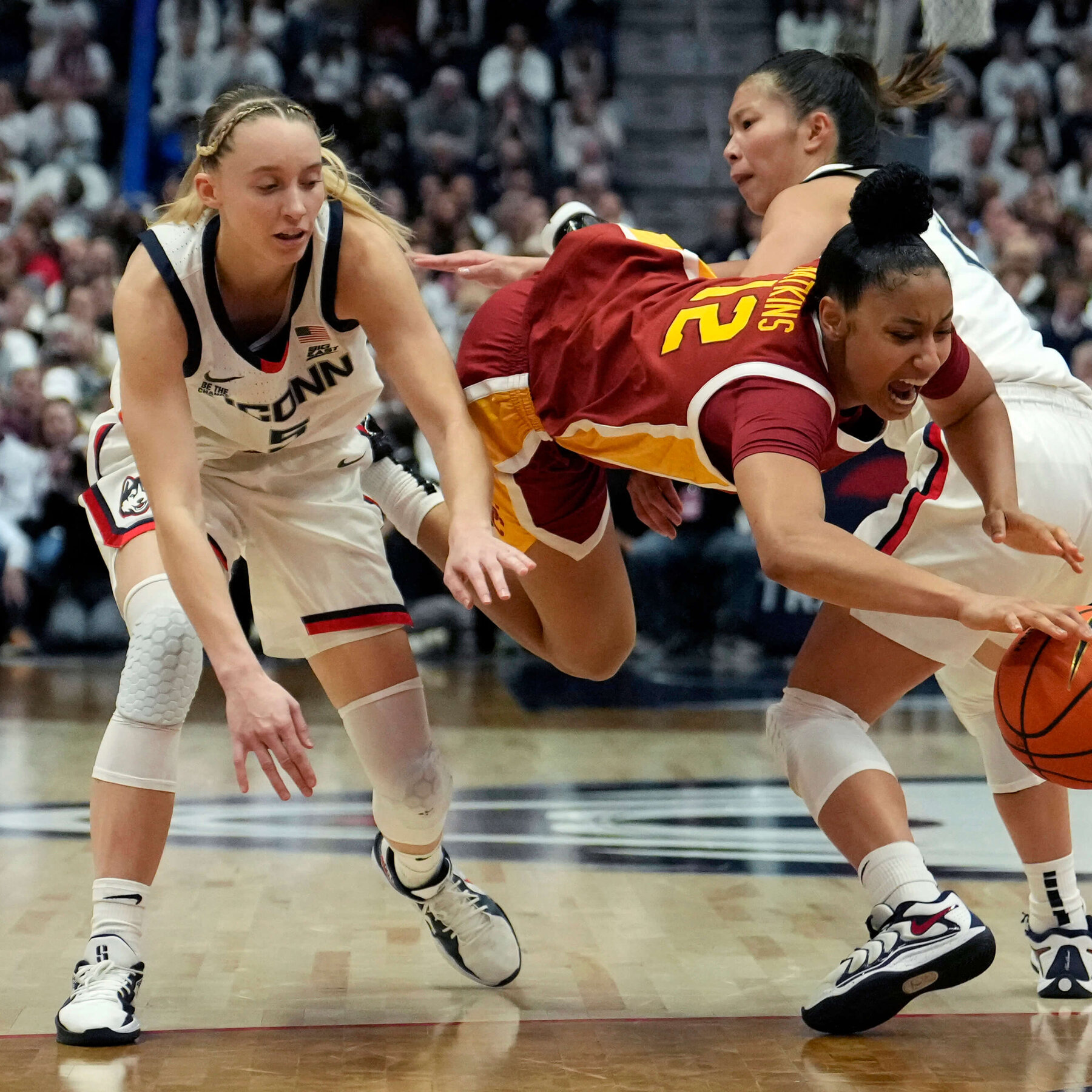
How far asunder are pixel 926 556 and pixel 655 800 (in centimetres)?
231

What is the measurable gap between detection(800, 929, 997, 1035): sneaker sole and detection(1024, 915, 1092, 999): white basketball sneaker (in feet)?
1.51

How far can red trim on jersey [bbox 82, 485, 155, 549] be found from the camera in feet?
10.2

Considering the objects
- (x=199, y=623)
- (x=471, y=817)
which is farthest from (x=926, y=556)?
(x=471, y=817)

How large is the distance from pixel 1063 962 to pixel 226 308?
6.88 feet

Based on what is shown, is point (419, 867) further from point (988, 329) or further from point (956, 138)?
point (956, 138)

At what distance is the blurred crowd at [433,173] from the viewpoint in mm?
8211

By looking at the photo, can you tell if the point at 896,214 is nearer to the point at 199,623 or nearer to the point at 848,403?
the point at 848,403

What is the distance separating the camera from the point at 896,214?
2.57 m

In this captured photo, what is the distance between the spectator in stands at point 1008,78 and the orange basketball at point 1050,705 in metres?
10.5

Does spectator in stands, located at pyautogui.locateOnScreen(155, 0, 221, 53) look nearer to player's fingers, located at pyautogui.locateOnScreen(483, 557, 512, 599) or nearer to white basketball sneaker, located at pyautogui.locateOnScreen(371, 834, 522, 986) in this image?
white basketball sneaker, located at pyautogui.locateOnScreen(371, 834, 522, 986)

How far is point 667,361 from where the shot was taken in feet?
8.92

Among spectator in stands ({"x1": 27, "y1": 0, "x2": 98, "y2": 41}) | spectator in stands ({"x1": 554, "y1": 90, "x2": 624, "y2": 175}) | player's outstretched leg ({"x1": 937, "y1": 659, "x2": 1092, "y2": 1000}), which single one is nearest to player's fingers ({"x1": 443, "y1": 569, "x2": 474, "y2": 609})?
player's outstretched leg ({"x1": 937, "y1": 659, "x2": 1092, "y2": 1000})

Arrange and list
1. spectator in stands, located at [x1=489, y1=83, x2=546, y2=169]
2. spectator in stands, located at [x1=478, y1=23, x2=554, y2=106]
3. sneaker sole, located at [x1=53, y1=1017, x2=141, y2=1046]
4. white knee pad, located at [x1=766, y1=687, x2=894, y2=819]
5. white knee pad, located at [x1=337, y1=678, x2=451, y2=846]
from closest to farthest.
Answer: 1. sneaker sole, located at [x1=53, y1=1017, x2=141, y2=1046]
2. white knee pad, located at [x1=766, y1=687, x2=894, y2=819]
3. white knee pad, located at [x1=337, y1=678, x2=451, y2=846]
4. spectator in stands, located at [x1=489, y1=83, x2=546, y2=169]
5. spectator in stands, located at [x1=478, y1=23, x2=554, y2=106]

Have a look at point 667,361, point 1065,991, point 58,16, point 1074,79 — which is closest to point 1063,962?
point 1065,991
